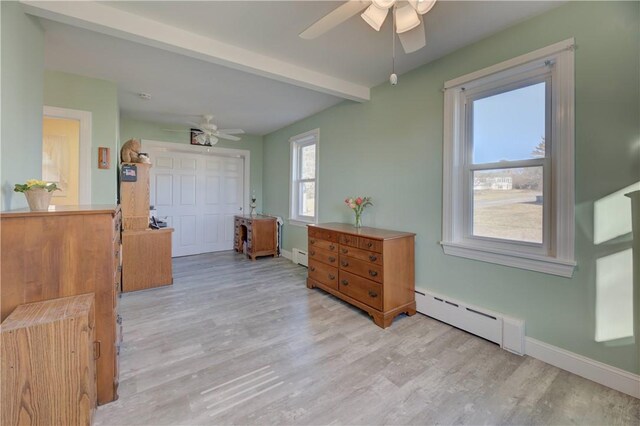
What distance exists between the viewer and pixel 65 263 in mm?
1445

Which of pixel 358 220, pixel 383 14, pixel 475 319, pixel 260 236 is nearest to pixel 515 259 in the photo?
pixel 475 319

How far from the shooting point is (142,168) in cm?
358

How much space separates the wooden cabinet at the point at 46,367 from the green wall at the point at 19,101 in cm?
73

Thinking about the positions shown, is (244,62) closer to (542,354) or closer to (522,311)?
(522,311)

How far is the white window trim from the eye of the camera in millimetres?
1860

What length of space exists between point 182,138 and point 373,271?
14.9 feet

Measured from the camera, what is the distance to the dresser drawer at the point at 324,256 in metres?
3.14

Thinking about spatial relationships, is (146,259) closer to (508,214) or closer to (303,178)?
A: (303,178)

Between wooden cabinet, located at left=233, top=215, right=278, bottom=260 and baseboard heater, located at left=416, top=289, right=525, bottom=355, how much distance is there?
10.1 feet

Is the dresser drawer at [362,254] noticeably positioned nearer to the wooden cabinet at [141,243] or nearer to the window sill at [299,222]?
the window sill at [299,222]

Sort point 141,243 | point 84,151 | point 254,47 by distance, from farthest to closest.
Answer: point 141,243
point 84,151
point 254,47

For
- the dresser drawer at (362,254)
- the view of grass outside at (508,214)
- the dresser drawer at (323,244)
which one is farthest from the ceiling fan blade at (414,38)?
the dresser drawer at (323,244)

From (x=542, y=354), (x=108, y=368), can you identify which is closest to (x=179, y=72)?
(x=108, y=368)

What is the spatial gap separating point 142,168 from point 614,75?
182 inches
